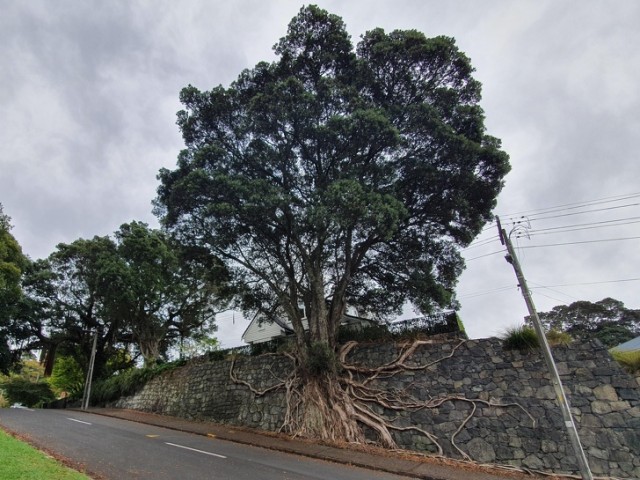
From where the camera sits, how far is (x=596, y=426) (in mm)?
8961

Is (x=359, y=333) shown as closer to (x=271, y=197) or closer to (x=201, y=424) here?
(x=271, y=197)

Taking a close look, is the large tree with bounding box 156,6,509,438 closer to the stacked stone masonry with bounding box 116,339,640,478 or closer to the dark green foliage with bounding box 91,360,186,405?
the stacked stone masonry with bounding box 116,339,640,478

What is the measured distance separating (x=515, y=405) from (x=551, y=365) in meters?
1.96

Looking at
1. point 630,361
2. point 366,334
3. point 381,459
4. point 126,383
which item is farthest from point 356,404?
point 126,383

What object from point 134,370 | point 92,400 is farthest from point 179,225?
point 92,400

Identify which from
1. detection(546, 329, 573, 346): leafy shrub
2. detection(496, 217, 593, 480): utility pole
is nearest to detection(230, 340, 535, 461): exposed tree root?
detection(496, 217, 593, 480): utility pole

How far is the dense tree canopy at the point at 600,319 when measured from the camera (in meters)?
33.6

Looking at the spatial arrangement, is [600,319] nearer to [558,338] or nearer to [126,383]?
[558,338]

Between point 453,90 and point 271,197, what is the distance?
23.3 ft

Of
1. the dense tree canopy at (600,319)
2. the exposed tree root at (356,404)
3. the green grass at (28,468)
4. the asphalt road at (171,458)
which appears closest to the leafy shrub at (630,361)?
the exposed tree root at (356,404)

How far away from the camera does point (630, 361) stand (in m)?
9.41

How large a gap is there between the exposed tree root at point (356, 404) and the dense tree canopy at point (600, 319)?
91.1 ft

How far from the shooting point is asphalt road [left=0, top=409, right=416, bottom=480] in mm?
7301

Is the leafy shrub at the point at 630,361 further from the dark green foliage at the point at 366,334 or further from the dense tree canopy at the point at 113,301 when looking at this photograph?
the dense tree canopy at the point at 113,301
